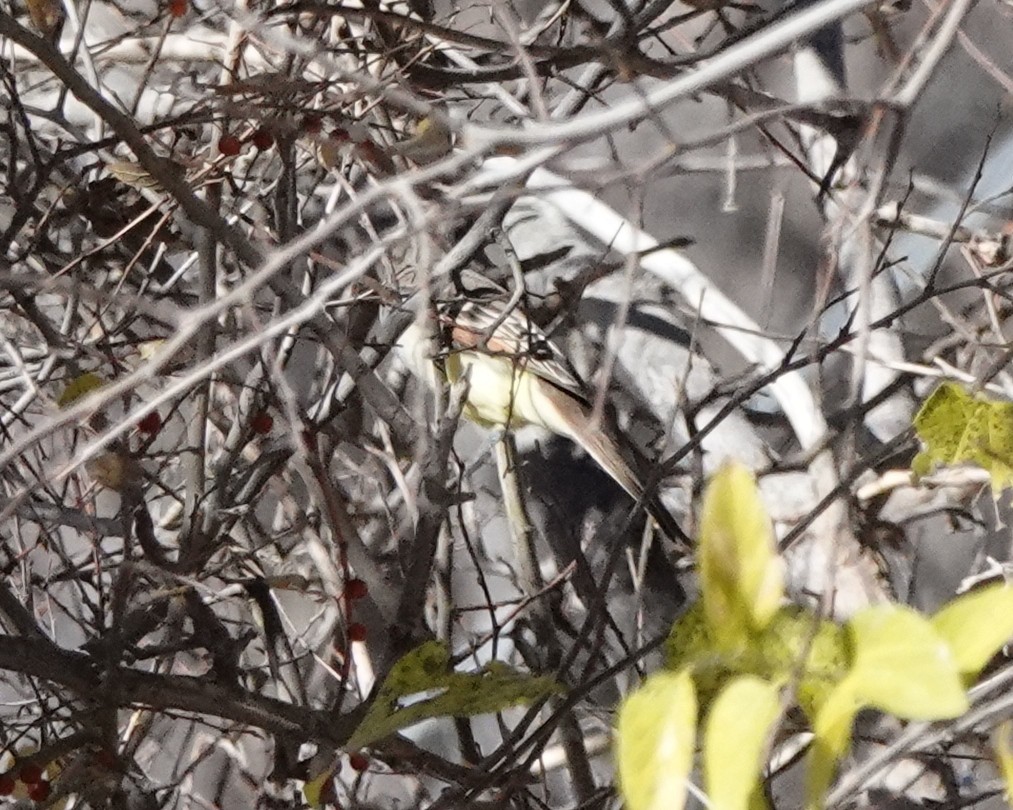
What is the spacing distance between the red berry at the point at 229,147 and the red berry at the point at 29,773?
88cm

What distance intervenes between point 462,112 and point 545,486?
3.28 ft

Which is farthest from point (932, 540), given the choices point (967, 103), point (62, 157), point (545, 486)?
point (62, 157)

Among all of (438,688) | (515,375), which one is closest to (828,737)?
(438,688)

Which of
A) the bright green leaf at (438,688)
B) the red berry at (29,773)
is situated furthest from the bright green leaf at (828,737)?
the red berry at (29,773)

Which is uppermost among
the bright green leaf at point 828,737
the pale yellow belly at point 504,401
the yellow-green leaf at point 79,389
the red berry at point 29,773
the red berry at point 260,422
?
the pale yellow belly at point 504,401

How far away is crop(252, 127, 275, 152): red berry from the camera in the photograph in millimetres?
1750

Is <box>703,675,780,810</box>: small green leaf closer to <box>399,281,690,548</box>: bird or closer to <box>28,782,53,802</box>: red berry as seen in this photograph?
<box>399,281,690,548</box>: bird

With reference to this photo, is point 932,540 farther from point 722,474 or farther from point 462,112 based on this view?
point 722,474

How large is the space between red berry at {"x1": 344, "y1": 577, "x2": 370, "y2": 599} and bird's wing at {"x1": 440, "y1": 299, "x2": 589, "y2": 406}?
0.36 metres

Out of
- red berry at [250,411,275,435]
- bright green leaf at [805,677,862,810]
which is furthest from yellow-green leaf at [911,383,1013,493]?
red berry at [250,411,275,435]

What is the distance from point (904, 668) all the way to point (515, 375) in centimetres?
116

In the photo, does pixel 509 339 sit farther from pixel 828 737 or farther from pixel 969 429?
pixel 828 737

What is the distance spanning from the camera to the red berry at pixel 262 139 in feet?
5.74

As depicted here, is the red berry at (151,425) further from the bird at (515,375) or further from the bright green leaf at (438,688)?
the bright green leaf at (438,688)
